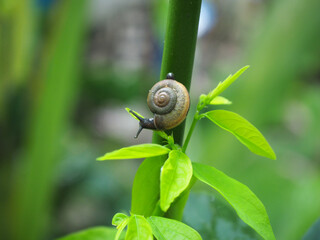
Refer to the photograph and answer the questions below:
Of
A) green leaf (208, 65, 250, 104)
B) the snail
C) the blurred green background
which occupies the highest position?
green leaf (208, 65, 250, 104)

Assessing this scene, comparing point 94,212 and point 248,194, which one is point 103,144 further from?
point 248,194

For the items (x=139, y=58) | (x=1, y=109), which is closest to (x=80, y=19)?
(x=1, y=109)

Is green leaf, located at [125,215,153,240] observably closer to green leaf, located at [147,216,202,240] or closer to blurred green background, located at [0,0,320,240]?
green leaf, located at [147,216,202,240]

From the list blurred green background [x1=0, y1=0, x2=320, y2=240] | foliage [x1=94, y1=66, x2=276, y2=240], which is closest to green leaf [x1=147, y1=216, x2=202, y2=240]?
foliage [x1=94, y1=66, x2=276, y2=240]

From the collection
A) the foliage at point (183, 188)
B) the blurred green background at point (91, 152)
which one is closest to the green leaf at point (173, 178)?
the foliage at point (183, 188)

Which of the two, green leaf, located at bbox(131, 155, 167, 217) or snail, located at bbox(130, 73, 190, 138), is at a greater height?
snail, located at bbox(130, 73, 190, 138)

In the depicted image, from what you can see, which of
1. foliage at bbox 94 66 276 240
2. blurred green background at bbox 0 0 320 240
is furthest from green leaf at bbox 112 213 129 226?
blurred green background at bbox 0 0 320 240

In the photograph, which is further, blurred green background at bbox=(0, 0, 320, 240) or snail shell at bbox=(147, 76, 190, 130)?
blurred green background at bbox=(0, 0, 320, 240)

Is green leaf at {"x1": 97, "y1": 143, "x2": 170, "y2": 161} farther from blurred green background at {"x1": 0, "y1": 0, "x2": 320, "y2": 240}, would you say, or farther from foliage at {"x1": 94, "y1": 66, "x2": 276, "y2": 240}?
blurred green background at {"x1": 0, "y1": 0, "x2": 320, "y2": 240}
